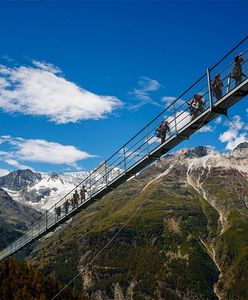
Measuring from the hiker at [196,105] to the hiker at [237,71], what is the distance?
12.6 ft

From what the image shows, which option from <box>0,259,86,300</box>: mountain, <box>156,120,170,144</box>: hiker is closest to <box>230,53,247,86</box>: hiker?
<box>156,120,170,144</box>: hiker

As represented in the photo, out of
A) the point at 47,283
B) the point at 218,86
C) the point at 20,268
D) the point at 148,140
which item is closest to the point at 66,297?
the point at 47,283

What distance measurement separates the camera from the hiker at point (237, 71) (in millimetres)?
31438

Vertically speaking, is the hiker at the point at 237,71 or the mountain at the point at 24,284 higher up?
the hiker at the point at 237,71

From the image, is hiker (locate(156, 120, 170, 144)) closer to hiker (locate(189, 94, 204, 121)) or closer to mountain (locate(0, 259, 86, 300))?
hiker (locate(189, 94, 204, 121))

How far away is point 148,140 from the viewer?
40.6 meters

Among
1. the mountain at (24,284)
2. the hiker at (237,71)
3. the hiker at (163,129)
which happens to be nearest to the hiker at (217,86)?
the hiker at (237,71)

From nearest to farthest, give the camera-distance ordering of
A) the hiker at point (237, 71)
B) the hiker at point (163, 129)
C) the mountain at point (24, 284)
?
the hiker at point (237, 71) < the hiker at point (163, 129) < the mountain at point (24, 284)

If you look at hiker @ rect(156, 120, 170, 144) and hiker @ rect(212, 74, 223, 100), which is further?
hiker @ rect(156, 120, 170, 144)

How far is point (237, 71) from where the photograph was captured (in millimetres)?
31781

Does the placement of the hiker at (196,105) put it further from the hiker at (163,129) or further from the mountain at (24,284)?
the mountain at (24,284)

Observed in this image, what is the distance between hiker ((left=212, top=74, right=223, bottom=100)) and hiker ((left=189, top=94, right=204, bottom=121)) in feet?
5.72

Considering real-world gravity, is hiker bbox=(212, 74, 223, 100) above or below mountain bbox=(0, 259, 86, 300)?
above

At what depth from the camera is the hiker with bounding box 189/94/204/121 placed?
3525cm
